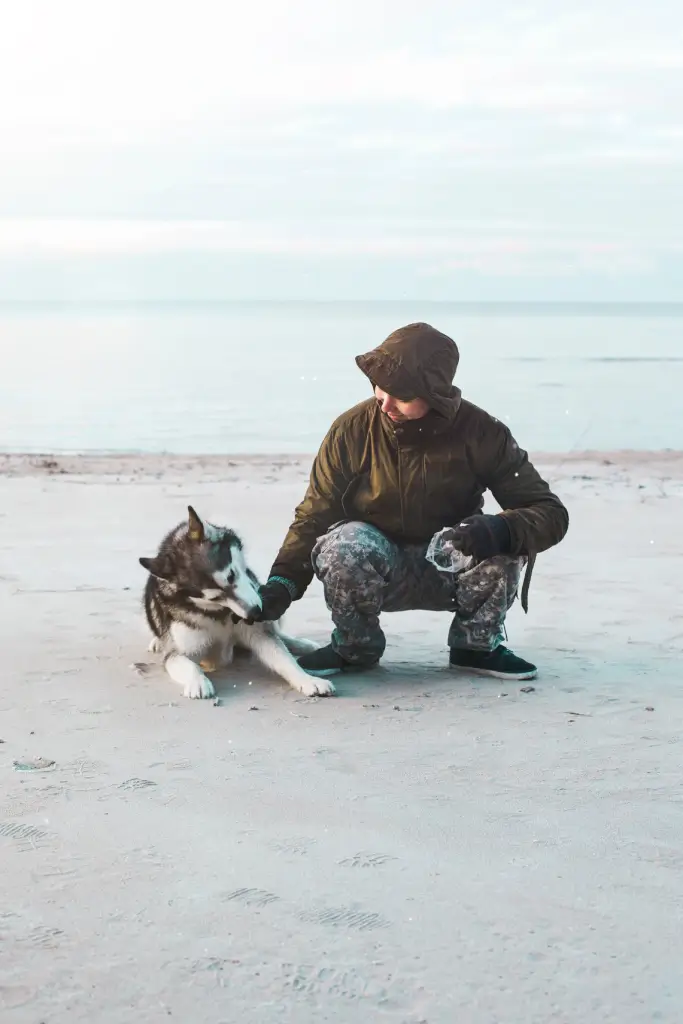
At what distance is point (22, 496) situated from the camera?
34.6 ft

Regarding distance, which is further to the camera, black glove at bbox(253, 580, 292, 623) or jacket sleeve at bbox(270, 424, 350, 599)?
jacket sleeve at bbox(270, 424, 350, 599)

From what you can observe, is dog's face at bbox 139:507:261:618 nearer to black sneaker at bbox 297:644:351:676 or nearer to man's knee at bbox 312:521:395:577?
man's knee at bbox 312:521:395:577

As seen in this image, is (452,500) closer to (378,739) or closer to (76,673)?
(378,739)

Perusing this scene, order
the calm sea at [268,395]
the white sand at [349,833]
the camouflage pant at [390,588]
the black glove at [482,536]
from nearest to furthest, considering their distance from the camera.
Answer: the white sand at [349,833] → the black glove at [482,536] → the camouflage pant at [390,588] → the calm sea at [268,395]

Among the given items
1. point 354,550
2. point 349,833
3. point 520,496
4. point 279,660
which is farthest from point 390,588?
point 349,833

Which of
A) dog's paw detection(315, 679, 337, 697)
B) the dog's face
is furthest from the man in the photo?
Result: dog's paw detection(315, 679, 337, 697)

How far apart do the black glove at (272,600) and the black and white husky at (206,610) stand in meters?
0.07

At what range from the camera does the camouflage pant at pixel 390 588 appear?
196 inches

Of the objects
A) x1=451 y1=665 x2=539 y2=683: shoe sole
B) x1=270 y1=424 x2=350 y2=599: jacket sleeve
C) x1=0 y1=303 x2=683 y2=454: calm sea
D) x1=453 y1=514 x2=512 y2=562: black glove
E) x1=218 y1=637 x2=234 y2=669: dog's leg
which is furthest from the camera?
x1=0 y1=303 x2=683 y2=454: calm sea

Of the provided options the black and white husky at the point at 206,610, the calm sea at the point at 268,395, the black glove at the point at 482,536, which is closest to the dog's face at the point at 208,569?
the black and white husky at the point at 206,610

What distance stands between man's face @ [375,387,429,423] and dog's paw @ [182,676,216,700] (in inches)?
51.9

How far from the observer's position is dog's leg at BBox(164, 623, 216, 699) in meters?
4.98

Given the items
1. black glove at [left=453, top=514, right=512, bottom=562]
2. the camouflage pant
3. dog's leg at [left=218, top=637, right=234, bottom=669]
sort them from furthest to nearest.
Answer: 1. dog's leg at [left=218, top=637, right=234, bottom=669]
2. the camouflage pant
3. black glove at [left=453, top=514, right=512, bottom=562]

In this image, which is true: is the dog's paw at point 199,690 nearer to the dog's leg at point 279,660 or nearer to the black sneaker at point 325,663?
the dog's leg at point 279,660
